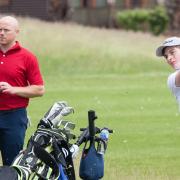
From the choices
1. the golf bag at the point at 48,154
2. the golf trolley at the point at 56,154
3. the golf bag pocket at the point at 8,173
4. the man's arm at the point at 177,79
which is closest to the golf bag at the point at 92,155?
the golf trolley at the point at 56,154

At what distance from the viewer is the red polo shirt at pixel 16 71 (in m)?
9.78

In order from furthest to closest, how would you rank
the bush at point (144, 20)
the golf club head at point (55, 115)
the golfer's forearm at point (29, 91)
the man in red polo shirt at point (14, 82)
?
the bush at point (144, 20)
the man in red polo shirt at point (14, 82)
the golfer's forearm at point (29, 91)
the golf club head at point (55, 115)

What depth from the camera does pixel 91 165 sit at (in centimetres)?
886

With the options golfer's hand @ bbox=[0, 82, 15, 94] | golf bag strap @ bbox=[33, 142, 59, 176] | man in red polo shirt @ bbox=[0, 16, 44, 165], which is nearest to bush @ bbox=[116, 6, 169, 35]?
man in red polo shirt @ bbox=[0, 16, 44, 165]

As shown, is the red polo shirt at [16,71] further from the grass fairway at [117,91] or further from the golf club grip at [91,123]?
the grass fairway at [117,91]

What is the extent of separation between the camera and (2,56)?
980 cm

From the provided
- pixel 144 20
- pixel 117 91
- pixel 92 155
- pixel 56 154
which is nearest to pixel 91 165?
pixel 92 155

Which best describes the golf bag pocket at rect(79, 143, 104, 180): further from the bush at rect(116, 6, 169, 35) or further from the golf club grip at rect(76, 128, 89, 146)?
the bush at rect(116, 6, 169, 35)

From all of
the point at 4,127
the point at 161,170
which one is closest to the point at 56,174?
the point at 4,127

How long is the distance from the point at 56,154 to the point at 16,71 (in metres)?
1.54

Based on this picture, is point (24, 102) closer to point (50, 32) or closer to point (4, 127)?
point (4, 127)

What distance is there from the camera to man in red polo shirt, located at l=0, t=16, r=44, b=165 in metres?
9.73

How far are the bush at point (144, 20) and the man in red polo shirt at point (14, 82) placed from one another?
42460mm

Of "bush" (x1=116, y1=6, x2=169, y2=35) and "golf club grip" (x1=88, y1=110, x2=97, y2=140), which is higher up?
"golf club grip" (x1=88, y1=110, x2=97, y2=140)
